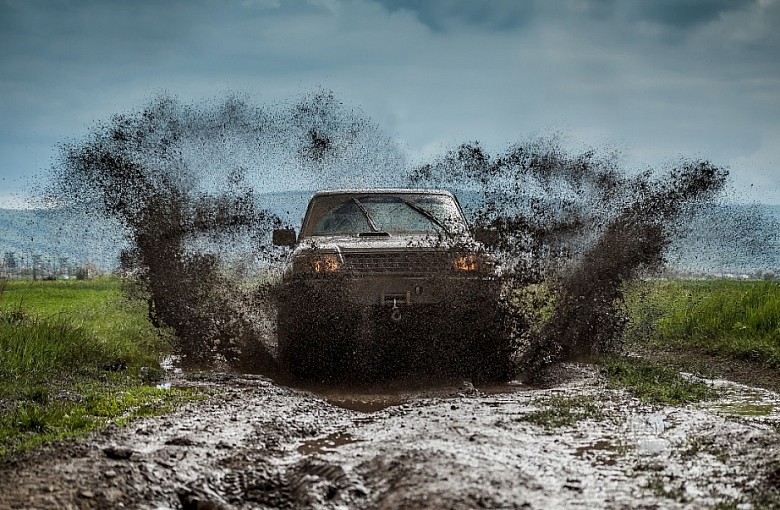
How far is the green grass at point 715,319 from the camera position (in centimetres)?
1172

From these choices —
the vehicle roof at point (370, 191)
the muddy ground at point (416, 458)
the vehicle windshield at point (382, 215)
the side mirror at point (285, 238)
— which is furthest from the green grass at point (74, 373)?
the vehicle roof at point (370, 191)

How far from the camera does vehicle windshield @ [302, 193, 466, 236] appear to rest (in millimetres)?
10492

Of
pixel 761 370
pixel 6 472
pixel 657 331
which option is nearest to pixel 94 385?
pixel 6 472

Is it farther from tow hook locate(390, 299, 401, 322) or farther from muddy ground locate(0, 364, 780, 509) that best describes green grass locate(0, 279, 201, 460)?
tow hook locate(390, 299, 401, 322)

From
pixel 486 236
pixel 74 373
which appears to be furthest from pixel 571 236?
pixel 74 373

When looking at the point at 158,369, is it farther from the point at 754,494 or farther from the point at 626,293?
the point at 754,494

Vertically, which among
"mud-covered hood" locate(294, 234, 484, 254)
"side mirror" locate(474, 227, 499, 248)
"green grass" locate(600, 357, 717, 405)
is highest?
"side mirror" locate(474, 227, 499, 248)

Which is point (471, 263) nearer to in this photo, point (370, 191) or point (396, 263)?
point (396, 263)

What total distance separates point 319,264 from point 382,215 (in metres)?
1.70

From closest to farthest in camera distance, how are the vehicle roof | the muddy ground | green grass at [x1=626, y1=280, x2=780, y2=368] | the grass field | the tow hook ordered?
the muddy ground < the grass field < the tow hook < the vehicle roof < green grass at [x1=626, y1=280, x2=780, y2=368]

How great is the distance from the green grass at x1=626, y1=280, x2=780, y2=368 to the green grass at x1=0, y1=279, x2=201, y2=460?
6.12 m

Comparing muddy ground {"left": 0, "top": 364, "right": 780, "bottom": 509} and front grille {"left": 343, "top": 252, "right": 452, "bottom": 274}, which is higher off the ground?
front grille {"left": 343, "top": 252, "right": 452, "bottom": 274}

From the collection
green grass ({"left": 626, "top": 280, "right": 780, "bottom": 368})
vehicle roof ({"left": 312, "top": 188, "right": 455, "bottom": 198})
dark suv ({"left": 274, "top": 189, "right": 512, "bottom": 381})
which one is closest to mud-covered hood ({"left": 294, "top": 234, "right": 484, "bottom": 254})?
dark suv ({"left": 274, "top": 189, "right": 512, "bottom": 381})

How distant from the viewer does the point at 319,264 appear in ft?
30.2
